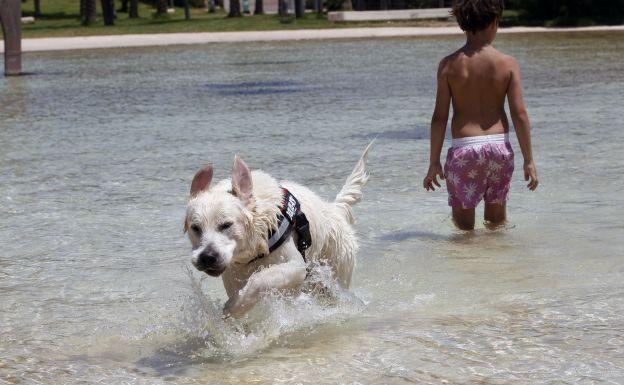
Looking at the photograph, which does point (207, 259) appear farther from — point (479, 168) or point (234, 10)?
point (234, 10)

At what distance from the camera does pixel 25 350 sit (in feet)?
17.9

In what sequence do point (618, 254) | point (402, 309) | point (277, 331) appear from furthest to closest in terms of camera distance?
point (618, 254) < point (402, 309) < point (277, 331)

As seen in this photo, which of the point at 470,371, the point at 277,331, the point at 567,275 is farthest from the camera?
the point at 567,275

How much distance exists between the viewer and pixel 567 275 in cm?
660

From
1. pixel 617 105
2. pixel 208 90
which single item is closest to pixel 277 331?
pixel 617 105

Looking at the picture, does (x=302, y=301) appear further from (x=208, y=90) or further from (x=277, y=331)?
(x=208, y=90)

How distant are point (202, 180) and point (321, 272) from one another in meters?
0.97

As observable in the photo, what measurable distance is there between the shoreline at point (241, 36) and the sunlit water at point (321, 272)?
951 inches

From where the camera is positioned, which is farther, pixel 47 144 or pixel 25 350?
pixel 47 144

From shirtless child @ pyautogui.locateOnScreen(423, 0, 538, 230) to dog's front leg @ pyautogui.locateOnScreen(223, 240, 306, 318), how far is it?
2.42 m

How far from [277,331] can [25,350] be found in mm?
1305

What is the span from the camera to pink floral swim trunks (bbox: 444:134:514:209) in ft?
23.7

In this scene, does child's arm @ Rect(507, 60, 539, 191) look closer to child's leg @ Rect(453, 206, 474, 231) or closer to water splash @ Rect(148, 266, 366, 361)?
child's leg @ Rect(453, 206, 474, 231)

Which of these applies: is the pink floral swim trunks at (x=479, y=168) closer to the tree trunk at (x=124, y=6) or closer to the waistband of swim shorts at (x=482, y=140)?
the waistband of swim shorts at (x=482, y=140)
